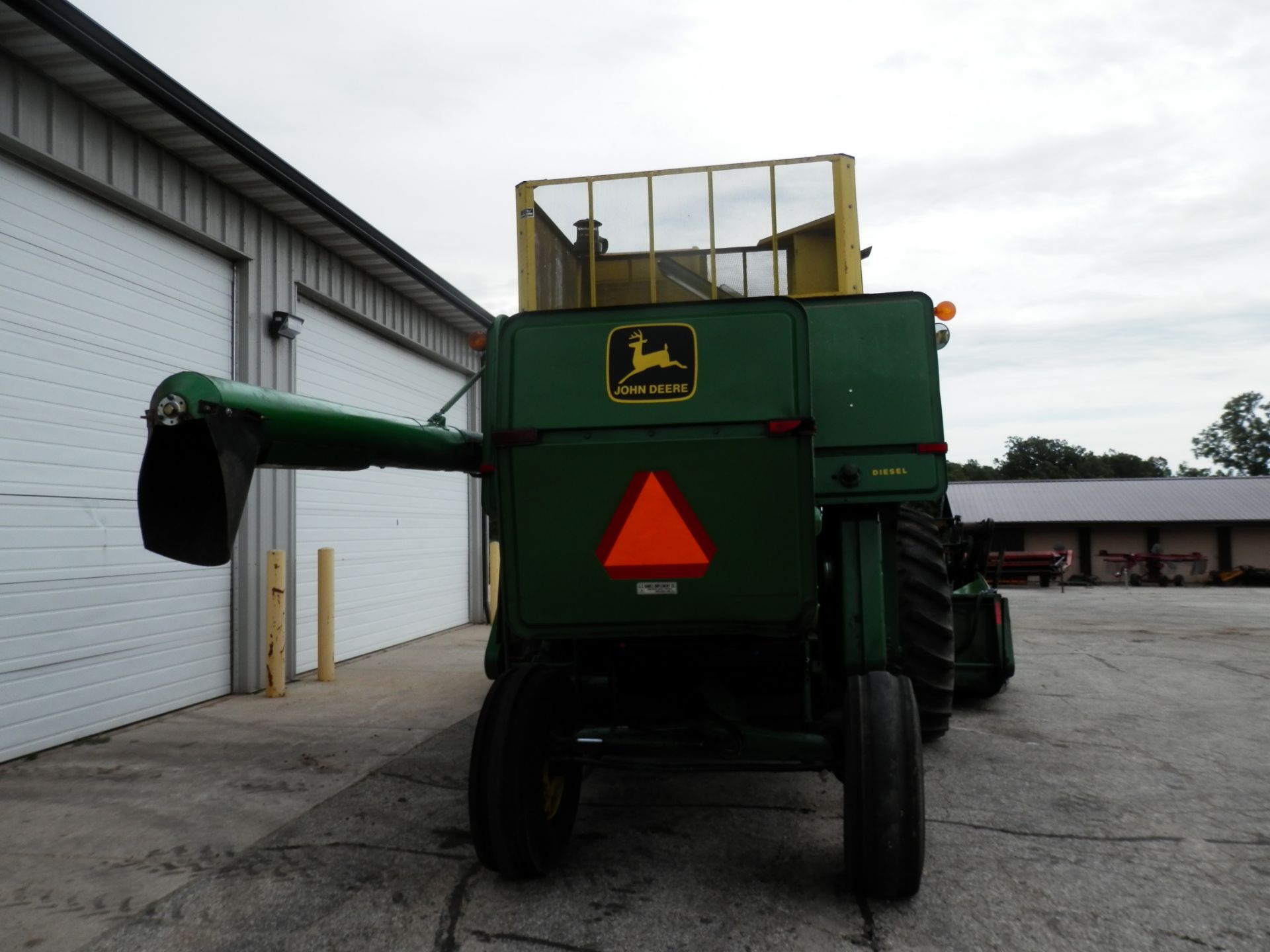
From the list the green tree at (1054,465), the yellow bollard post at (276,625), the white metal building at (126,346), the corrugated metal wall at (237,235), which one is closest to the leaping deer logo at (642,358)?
the white metal building at (126,346)

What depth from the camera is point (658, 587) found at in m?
3.44

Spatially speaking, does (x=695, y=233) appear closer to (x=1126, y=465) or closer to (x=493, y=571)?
(x=493, y=571)

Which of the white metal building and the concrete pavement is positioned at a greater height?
the white metal building

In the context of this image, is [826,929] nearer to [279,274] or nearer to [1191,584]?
[279,274]

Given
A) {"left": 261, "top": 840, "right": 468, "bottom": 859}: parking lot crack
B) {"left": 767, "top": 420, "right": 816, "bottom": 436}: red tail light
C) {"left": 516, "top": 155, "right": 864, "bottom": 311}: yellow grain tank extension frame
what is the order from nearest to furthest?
{"left": 767, "top": 420, "right": 816, "bottom": 436}: red tail light
{"left": 261, "top": 840, "right": 468, "bottom": 859}: parking lot crack
{"left": 516, "top": 155, "right": 864, "bottom": 311}: yellow grain tank extension frame

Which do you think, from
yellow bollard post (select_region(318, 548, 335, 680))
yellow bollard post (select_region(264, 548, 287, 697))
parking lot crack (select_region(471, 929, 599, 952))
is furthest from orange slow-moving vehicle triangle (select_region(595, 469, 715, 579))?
yellow bollard post (select_region(318, 548, 335, 680))

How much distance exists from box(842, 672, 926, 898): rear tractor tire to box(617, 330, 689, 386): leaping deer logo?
1.50m

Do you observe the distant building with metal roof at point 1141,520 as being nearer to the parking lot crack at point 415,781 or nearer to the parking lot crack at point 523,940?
the parking lot crack at point 415,781

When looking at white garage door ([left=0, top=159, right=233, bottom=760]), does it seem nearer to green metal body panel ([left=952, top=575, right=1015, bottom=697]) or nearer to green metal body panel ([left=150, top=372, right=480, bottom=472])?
green metal body panel ([left=150, top=372, right=480, bottom=472])

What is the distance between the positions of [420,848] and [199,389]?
2.27 metres

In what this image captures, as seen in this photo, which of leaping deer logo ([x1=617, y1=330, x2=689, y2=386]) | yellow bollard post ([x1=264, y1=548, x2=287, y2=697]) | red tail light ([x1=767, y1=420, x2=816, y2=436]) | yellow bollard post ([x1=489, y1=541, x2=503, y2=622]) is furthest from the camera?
yellow bollard post ([x1=489, y1=541, x2=503, y2=622])

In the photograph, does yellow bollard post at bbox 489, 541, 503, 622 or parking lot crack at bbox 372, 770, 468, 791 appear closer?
parking lot crack at bbox 372, 770, 468, 791

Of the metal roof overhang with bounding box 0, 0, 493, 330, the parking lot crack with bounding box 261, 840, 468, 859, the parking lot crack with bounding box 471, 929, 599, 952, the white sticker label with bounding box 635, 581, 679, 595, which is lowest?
the parking lot crack with bounding box 261, 840, 468, 859

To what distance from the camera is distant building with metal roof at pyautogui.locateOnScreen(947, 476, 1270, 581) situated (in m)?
34.1
